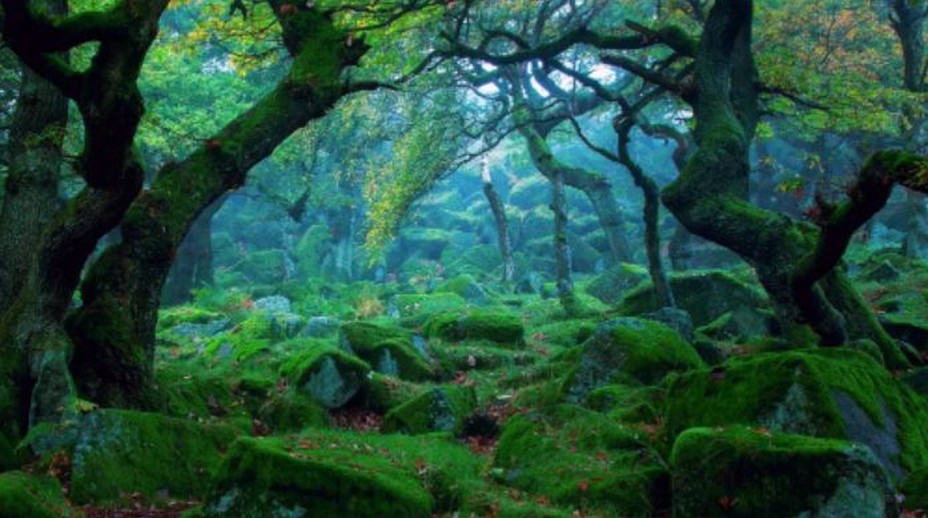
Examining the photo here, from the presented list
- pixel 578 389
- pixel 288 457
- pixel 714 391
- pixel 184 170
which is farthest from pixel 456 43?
pixel 288 457

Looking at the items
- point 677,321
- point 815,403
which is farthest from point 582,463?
point 677,321

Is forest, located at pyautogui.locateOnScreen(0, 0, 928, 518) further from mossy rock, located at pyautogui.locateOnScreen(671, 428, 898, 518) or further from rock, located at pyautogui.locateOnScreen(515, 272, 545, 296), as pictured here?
rock, located at pyautogui.locateOnScreen(515, 272, 545, 296)

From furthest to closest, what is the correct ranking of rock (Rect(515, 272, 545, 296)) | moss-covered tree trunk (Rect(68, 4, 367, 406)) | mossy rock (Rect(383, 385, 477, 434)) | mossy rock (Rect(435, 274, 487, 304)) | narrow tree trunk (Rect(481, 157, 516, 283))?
rock (Rect(515, 272, 545, 296))
narrow tree trunk (Rect(481, 157, 516, 283))
mossy rock (Rect(435, 274, 487, 304))
mossy rock (Rect(383, 385, 477, 434))
moss-covered tree trunk (Rect(68, 4, 367, 406))

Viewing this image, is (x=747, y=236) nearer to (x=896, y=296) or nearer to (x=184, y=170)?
(x=896, y=296)

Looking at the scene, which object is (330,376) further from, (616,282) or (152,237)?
(616,282)

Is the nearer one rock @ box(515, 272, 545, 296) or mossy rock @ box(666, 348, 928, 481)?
mossy rock @ box(666, 348, 928, 481)

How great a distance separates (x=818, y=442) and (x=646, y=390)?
388 centimetres

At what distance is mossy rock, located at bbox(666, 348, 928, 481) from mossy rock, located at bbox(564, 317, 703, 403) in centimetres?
261

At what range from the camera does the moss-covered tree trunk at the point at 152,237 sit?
30.3 feet

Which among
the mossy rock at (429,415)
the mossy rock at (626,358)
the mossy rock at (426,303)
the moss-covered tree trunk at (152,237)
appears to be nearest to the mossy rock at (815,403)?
the mossy rock at (626,358)

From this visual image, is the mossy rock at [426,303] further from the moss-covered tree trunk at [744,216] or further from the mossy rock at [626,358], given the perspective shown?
the mossy rock at [626,358]

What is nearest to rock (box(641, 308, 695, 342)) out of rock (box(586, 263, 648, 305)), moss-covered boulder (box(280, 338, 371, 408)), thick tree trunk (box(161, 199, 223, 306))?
moss-covered boulder (box(280, 338, 371, 408))

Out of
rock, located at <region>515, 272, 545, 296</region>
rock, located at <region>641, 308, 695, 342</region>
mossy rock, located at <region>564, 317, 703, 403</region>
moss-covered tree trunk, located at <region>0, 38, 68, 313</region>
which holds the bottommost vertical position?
mossy rock, located at <region>564, 317, 703, 403</region>

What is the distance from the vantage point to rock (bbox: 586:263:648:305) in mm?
25656
